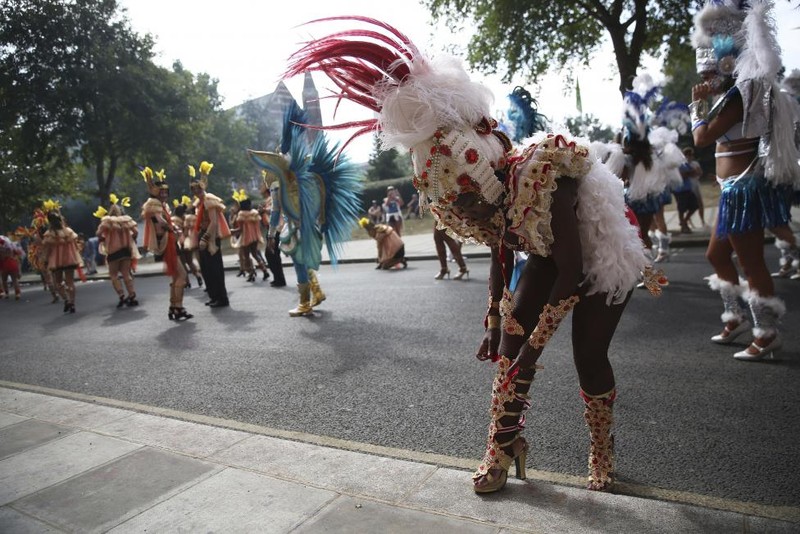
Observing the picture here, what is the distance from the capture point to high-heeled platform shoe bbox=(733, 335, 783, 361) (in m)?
4.21

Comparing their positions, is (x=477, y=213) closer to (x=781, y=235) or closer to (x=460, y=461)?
(x=460, y=461)

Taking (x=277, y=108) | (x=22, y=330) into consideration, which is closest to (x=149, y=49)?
(x=22, y=330)

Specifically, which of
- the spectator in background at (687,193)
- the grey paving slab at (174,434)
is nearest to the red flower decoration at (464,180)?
the grey paving slab at (174,434)

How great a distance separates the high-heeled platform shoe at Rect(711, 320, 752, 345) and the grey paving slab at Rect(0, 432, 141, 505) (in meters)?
4.66

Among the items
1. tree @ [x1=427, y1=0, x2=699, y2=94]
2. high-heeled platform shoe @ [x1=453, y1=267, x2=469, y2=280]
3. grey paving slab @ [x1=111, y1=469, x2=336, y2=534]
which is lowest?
grey paving slab @ [x1=111, y1=469, x2=336, y2=534]

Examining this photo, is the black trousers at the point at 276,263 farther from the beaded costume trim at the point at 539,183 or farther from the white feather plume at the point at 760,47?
the beaded costume trim at the point at 539,183

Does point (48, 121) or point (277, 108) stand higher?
point (277, 108)

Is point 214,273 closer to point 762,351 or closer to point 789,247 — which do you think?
point 762,351

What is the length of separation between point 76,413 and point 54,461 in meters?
1.01

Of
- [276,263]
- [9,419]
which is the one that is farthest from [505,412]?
[276,263]

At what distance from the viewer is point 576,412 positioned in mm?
3621

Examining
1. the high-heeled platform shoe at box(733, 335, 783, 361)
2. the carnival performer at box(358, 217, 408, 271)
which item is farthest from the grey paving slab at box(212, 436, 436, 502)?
the carnival performer at box(358, 217, 408, 271)

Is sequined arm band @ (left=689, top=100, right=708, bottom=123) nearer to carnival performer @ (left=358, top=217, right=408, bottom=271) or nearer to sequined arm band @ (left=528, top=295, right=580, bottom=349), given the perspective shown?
sequined arm band @ (left=528, top=295, right=580, bottom=349)

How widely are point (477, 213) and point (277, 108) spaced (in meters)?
71.2
